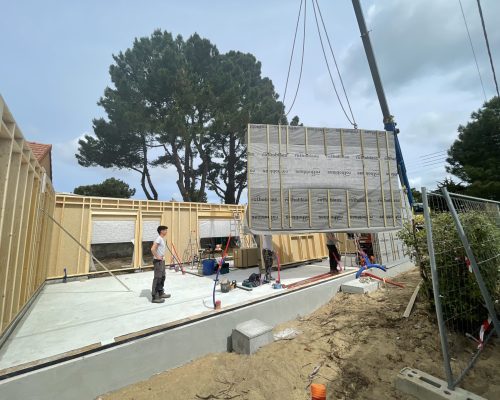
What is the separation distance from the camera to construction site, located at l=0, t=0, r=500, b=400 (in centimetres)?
314

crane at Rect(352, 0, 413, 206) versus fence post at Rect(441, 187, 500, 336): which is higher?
crane at Rect(352, 0, 413, 206)

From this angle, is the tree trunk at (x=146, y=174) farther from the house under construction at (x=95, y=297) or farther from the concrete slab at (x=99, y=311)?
the concrete slab at (x=99, y=311)

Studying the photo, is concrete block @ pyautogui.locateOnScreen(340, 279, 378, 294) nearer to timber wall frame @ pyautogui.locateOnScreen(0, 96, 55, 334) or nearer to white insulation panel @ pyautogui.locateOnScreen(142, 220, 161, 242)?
timber wall frame @ pyautogui.locateOnScreen(0, 96, 55, 334)

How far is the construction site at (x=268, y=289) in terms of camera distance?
3.14 meters

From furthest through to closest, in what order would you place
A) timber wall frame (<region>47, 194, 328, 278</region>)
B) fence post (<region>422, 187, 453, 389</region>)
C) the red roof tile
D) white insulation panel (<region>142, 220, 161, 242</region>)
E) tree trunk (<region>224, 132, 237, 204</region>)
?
tree trunk (<region>224, 132, 237, 204</region>) → the red roof tile → white insulation panel (<region>142, 220, 161, 242</region>) → timber wall frame (<region>47, 194, 328, 278</region>) → fence post (<region>422, 187, 453, 389</region>)

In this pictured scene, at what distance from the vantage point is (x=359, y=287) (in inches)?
253

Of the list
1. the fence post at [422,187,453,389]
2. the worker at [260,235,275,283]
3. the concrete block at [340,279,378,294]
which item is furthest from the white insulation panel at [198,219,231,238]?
the fence post at [422,187,453,389]

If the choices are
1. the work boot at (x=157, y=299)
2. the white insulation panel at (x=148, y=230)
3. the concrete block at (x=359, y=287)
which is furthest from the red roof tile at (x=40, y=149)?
the concrete block at (x=359, y=287)

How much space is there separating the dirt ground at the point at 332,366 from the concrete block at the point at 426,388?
0.70 feet

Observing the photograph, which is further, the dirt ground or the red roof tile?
the red roof tile

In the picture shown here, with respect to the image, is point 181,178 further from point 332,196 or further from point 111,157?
point 332,196

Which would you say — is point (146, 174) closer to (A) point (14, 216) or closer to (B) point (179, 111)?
(B) point (179, 111)

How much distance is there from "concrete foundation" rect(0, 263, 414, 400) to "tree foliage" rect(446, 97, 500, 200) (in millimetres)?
21642

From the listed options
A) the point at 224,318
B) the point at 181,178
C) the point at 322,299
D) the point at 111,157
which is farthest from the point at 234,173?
the point at 224,318
